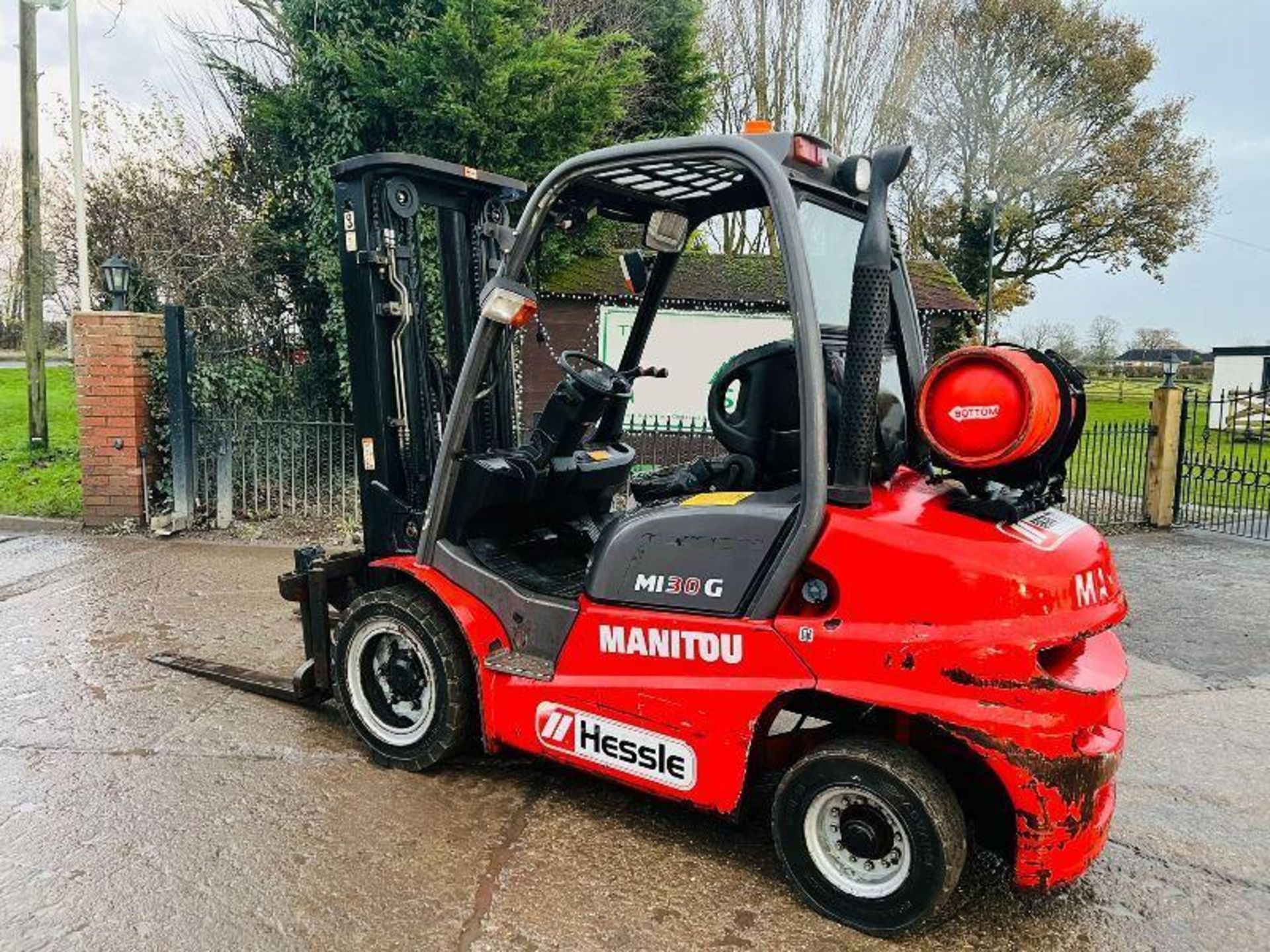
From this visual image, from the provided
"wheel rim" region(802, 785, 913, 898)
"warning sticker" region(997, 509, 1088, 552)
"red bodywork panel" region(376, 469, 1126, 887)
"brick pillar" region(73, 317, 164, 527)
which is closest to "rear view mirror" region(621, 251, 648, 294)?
"red bodywork panel" region(376, 469, 1126, 887)

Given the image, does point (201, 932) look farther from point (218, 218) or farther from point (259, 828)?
point (218, 218)

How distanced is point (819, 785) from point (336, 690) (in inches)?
91.6

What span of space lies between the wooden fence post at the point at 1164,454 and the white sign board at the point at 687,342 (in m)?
4.72

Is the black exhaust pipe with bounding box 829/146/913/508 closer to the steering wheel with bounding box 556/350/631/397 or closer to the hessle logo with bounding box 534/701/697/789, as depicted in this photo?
the hessle logo with bounding box 534/701/697/789

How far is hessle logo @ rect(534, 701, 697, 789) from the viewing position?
3242mm

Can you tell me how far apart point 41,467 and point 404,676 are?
1012 cm

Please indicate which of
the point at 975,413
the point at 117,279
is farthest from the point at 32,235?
the point at 975,413

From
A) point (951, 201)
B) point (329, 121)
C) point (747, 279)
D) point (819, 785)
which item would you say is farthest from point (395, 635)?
point (951, 201)

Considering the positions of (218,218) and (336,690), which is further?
(218,218)

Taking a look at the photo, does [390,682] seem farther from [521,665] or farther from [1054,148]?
[1054,148]

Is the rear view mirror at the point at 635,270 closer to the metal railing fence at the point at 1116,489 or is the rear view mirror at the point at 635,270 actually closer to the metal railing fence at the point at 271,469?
the metal railing fence at the point at 271,469

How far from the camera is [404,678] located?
13.4ft

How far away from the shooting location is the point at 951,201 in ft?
92.5

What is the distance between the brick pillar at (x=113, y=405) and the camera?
29.0 feet
